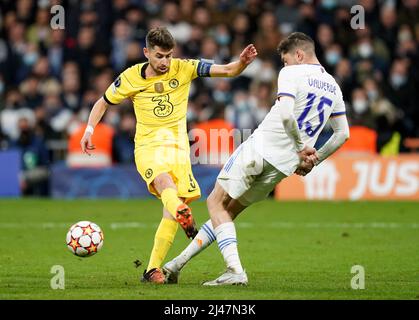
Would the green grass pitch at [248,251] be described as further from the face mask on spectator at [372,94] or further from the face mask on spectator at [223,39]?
the face mask on spectator at [223,39]

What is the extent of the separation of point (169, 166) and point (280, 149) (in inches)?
43.4

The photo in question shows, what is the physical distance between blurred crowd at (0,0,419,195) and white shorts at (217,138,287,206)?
1041 centimetres

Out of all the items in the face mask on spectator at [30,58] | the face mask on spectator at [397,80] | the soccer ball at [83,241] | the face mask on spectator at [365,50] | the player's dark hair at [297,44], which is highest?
the face mask on spectator at [30,58]

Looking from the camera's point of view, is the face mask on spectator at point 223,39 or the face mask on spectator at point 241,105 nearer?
the face mask on spectator at point 241,105

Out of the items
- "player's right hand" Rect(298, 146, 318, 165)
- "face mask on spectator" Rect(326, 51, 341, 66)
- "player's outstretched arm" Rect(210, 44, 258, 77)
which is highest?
"face mask on spectator" Rect(326, 51, 341, 66)

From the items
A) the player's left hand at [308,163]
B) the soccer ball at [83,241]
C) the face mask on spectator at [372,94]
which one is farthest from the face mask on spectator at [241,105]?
the player's left hand at [308,163]

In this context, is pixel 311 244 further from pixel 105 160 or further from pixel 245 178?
pixel 105 160

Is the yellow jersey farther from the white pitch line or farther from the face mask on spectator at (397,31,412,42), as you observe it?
the face mask on spectator at (397,31,412,42)

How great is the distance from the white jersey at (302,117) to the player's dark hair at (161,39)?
112 centimetres

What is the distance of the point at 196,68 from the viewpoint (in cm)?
952

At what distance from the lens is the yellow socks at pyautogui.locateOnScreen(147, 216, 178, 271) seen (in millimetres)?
9219

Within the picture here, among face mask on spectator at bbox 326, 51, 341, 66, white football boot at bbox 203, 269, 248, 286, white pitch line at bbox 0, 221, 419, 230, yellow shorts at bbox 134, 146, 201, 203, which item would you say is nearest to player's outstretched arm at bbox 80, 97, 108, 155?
yellow shorts at bbox 134, 146, 201, 203

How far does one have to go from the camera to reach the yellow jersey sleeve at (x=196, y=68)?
9469 millimetres

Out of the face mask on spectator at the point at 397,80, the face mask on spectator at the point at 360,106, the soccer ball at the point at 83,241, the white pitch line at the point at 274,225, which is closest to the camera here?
the soccer ball at the point at 83,241
